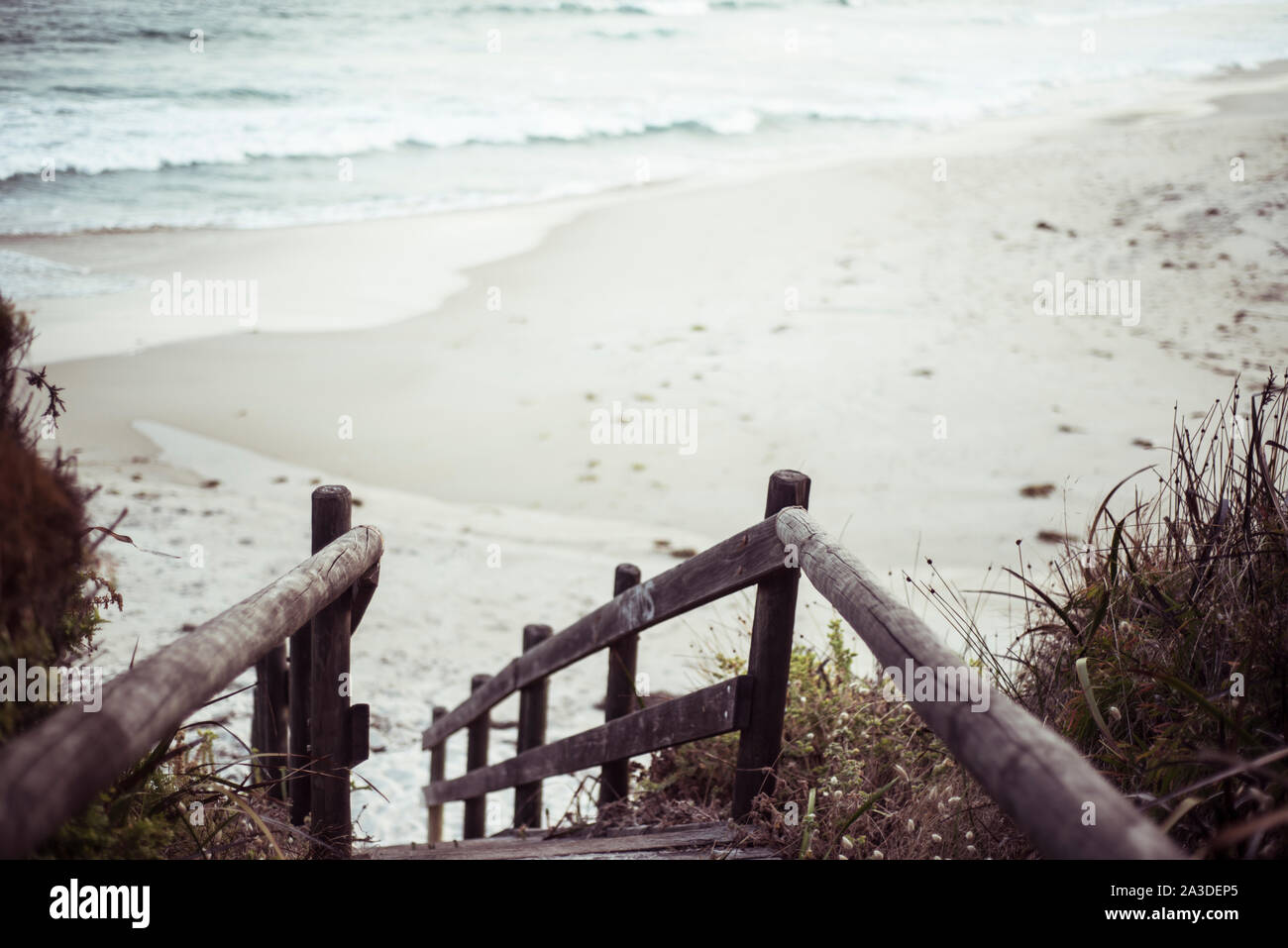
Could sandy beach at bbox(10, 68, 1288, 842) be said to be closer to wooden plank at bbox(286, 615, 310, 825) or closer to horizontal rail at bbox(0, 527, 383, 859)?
wooden plank at bbox(286, 615, 310, 825)

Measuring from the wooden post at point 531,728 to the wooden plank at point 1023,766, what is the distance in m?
3.01

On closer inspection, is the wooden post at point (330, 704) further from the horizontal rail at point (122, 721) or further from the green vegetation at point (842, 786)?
the green vegetation at point (842, 786)

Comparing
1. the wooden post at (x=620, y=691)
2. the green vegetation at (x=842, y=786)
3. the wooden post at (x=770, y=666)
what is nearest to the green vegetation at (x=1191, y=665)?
the green vegetation at (x=842, y=786)

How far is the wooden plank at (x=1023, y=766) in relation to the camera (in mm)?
1120

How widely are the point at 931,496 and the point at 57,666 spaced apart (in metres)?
7.19

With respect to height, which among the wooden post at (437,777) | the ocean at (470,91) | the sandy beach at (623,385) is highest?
the ocean at (470,91)

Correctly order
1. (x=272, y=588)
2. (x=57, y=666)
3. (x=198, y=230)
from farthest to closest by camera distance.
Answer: (x=198, y=230)
(x=272, y=588)
(x=57, y=666)

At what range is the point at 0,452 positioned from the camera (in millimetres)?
1339

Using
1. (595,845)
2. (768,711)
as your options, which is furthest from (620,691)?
(768,711)

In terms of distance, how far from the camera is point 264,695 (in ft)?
12.3

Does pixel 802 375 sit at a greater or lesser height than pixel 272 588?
greater

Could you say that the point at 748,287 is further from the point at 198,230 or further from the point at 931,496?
the point at 198,230

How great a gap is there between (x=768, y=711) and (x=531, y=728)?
2.33m

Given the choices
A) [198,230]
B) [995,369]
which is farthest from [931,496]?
[198,230]
